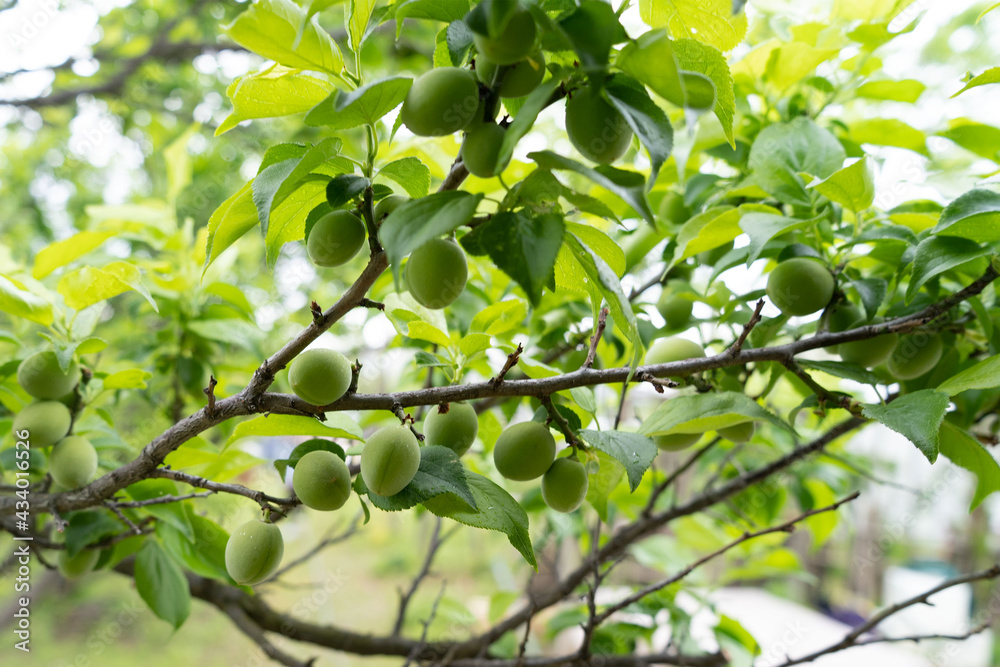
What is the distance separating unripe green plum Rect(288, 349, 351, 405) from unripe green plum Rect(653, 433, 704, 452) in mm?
261

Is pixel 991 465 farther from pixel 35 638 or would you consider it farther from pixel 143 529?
pixel 35 638

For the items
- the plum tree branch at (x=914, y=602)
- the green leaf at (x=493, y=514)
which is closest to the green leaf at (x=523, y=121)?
the green leaf at (x=493, y=514)

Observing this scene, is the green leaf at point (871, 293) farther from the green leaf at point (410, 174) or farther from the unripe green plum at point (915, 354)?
the green leaf at point (410, 174)

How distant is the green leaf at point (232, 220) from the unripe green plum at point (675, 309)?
0.39 meters

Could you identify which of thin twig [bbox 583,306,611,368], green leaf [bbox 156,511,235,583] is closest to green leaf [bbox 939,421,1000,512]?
thin twig [bbox 583,306,611,368]

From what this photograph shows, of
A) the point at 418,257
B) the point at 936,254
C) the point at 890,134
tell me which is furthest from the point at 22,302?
the point at 890,134

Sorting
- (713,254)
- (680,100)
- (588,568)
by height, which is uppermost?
(680,100)

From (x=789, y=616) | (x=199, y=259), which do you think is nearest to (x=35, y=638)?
(x=199, y=259)

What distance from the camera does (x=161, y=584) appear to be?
2.19ft

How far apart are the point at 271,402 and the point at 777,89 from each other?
61 cm

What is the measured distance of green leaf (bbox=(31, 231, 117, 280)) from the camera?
698 millimetres

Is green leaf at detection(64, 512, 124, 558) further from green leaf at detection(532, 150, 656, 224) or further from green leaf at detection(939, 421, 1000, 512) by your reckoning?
green leaf at detection(939, 421, 1000, 512)

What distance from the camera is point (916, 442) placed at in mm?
394

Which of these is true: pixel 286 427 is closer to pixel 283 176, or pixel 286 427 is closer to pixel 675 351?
pixel 283 176
